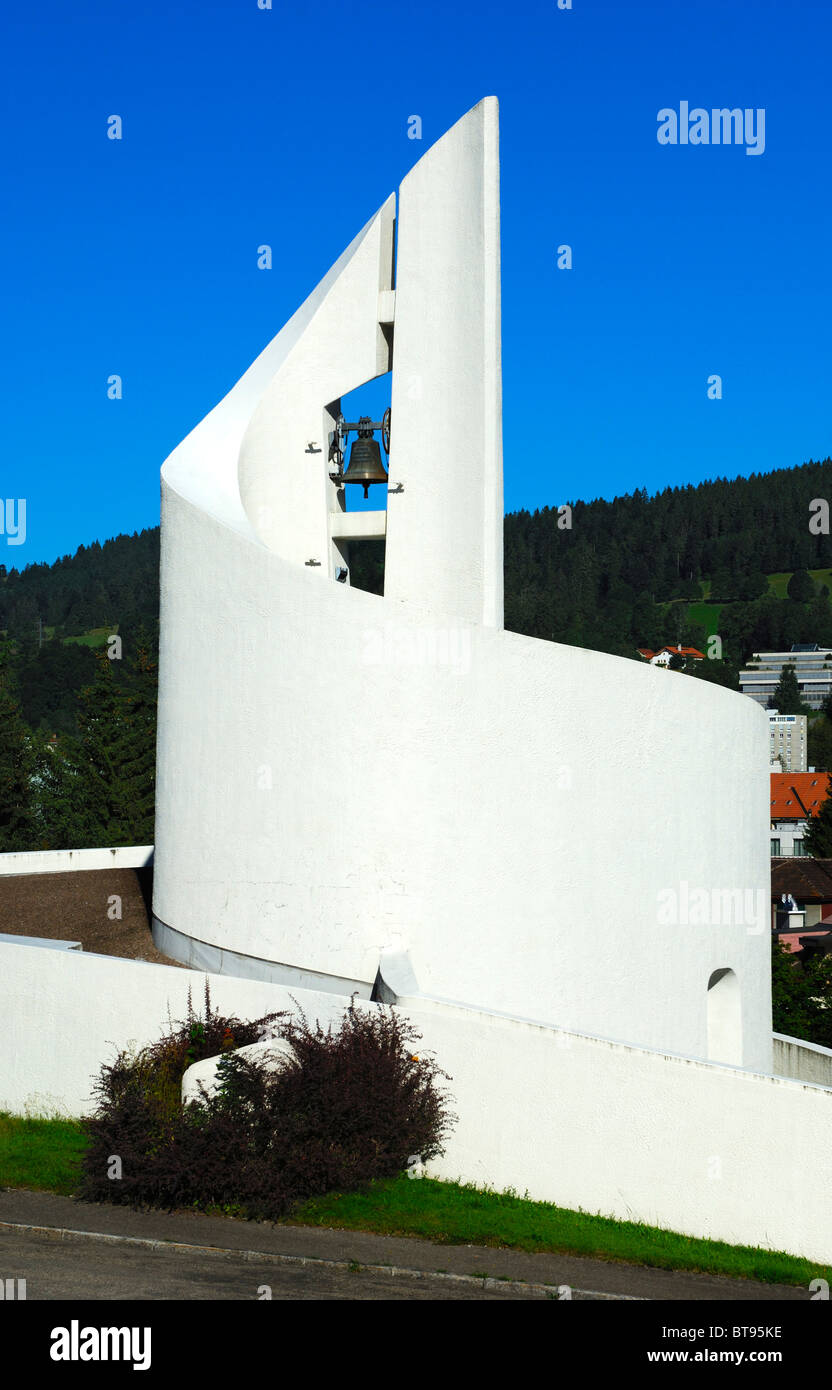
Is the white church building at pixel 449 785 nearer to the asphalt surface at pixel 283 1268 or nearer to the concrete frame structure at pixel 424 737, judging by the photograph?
the concrete frame structure at pixel 424 737

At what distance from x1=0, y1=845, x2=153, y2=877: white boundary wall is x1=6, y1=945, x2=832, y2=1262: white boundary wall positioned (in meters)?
9.85

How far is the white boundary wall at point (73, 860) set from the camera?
65.6 feet

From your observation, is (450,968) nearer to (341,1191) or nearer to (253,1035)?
(253,1035)

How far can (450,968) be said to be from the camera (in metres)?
11.8

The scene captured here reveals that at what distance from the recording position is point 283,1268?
815 centimetres

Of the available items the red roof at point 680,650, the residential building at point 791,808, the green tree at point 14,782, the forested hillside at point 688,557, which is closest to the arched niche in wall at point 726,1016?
the green tree at point 14,782

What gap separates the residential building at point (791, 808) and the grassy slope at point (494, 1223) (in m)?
77.6

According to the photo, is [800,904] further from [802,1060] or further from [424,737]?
[424,737]

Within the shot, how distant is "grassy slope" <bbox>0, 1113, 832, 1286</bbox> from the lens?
8.59m

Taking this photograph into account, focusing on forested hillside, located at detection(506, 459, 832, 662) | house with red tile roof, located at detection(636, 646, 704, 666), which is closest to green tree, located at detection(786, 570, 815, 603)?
forested hillside, located at detection(506, 459, 832, 662)

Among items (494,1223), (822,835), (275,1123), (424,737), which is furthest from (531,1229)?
(822,835)

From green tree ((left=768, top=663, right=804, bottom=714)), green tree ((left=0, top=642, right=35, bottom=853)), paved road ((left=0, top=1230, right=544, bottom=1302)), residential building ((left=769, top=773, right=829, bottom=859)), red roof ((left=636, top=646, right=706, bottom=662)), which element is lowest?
paved road ((left=0, top=1230, right=544, bottom=1302))

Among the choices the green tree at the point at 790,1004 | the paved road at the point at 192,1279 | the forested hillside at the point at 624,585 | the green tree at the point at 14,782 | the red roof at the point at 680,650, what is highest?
the forested hillside at the point at 624,585

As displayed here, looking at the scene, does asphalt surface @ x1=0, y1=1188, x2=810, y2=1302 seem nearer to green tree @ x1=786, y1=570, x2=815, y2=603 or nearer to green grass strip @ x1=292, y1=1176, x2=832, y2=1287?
green grass strip @ x1=292, y1=1176, x2=832, y2=1287
